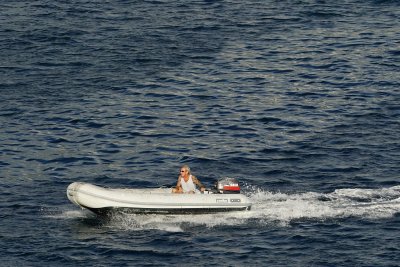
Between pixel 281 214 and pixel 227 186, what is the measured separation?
237cm

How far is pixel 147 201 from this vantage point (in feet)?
119

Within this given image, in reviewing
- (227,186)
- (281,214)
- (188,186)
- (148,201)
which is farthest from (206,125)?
(281,214)

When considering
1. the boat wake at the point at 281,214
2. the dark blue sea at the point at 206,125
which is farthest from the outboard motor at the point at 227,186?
the dark blue sea at the point at 206,125

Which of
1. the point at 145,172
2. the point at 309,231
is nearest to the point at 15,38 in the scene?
the point at 145,172

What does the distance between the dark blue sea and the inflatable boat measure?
0.40 meters

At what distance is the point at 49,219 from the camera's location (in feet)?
120

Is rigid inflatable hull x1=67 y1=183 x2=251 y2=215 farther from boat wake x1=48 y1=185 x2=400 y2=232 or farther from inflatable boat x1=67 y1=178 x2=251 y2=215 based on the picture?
boat wake x1=48 y1=185 x2=400 y2=232

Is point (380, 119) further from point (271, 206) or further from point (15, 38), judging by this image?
point (15, 38)

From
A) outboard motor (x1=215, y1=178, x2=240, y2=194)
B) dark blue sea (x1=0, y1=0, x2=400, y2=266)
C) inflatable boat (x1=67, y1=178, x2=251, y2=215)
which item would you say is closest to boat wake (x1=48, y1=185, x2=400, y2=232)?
dark blue sea (x1=0, y1=0, x2=400, y2=266)

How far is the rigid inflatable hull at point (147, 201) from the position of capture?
36.2 metres

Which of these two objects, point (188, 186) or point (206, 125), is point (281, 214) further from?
point (206, 125)

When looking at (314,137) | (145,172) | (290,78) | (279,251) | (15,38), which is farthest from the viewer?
(15,38)

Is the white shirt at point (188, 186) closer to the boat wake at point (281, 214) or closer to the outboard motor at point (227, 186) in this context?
the outboard motor at point (227, 186)

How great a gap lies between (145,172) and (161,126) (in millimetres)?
5684
